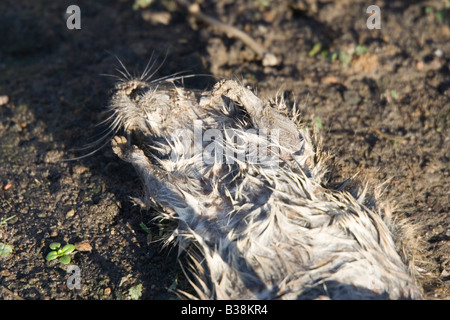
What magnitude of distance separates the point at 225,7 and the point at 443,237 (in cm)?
309

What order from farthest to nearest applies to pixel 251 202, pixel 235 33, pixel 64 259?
pixel 235 33 → pixel 64 259 → pixel 251 202

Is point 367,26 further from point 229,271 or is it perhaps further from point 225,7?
point 229,271

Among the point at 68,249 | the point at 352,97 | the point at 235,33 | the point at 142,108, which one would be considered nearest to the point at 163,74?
the point at 235,33

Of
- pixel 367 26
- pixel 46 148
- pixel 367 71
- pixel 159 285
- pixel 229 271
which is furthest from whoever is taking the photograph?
pixel 367 26

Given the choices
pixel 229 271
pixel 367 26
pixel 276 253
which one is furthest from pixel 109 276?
pixel 367 26

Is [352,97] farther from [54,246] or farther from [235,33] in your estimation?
[54,246]

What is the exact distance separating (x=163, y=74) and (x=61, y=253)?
1843 mm

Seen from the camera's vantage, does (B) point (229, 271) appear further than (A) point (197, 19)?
No

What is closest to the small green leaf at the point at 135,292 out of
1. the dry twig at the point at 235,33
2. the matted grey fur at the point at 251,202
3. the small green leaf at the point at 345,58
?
the matted grey fur at the point at 251,202

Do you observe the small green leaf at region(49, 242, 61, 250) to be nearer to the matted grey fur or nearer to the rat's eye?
the matted grey fur

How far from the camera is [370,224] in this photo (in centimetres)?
280

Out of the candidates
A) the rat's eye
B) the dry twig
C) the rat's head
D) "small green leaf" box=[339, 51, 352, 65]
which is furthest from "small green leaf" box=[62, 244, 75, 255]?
"small green leaf" box=[339, 51, 352, 65]

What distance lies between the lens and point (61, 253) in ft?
10.3

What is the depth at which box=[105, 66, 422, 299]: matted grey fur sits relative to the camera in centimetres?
263
